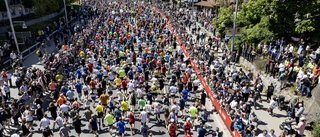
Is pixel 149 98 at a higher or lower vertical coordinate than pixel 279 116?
higher

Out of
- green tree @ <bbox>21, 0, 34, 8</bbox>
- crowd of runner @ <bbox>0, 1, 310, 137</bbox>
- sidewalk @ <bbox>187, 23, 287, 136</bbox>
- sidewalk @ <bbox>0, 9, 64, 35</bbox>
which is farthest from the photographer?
green tree @ <bbox>21, 0, 34, 8</bbox>

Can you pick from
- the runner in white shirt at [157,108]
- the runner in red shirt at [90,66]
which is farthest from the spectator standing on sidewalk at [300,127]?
the runner in red shirt at [90,66]

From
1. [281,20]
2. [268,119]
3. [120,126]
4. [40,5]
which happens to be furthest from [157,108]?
[40,5]

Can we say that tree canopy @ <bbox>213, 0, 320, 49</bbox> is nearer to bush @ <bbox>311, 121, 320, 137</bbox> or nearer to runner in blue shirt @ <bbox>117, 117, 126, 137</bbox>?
bush @ <bbox>311, 121, 320, 137</bbox>

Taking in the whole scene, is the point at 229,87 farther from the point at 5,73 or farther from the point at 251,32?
the point at 5,73

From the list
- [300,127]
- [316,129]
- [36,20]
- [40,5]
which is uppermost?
[40,5]

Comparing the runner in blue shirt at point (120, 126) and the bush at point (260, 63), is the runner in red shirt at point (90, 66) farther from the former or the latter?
the bush at point (260, 63)

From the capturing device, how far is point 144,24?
3678cm

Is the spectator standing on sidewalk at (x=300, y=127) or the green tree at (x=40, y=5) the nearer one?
the spectator standing on sidewalk at (x=300, y=127)

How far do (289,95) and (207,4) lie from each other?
38929mm

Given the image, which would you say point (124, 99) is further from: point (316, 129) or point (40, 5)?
point (40, 5)

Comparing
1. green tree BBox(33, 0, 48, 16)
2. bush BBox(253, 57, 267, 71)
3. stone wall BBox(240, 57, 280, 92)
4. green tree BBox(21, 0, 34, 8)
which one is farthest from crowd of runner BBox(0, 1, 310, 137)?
green tree BBox(21, 0, 34, 8)

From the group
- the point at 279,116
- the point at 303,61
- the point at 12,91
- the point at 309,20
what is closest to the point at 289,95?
the point at 279,116

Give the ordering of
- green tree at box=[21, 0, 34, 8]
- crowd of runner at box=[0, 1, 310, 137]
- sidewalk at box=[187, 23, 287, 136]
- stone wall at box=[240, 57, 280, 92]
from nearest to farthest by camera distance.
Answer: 1. crowd of runner at box=[0, 1, 310, 137]
2. sidewalk at box=[187, 23, 287, 136]
3. stone wall at box=[240, 57, 280, 92]
4. green tree at box=[21, 0, 34, 8]
